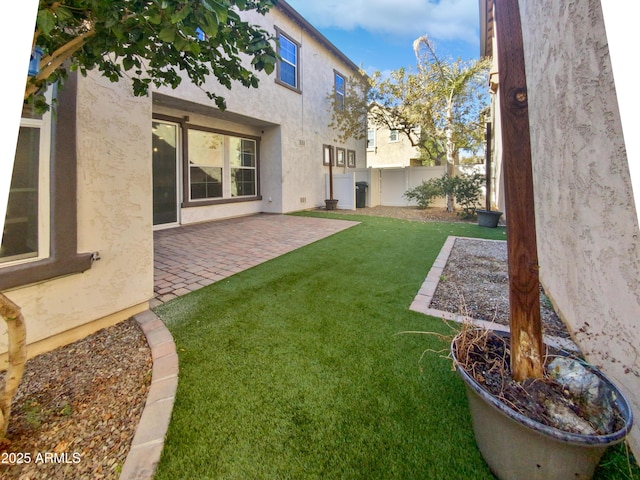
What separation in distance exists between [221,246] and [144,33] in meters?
4.54

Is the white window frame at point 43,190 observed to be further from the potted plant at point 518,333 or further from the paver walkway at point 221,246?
the potted plant at point 518,333

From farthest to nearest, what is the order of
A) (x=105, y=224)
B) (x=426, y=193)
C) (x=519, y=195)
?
(x=426, y=193), (x=105, y=224), (x=519, y=195)

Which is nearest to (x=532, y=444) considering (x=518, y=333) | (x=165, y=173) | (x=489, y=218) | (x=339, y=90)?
(x=518, y=333)

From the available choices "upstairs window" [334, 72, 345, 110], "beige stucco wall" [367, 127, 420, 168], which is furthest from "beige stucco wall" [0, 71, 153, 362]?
"beige stucco wall" [367, 127, 420, 168]

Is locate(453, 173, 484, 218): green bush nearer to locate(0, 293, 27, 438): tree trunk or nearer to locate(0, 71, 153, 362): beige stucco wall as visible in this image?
locate(0, 71, 153, 362): beige stucco wall

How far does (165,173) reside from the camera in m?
7.45

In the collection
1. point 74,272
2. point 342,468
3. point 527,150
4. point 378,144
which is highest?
point 378,144

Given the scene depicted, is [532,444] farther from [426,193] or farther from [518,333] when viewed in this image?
[426,193]

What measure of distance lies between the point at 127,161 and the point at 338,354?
2.43 m

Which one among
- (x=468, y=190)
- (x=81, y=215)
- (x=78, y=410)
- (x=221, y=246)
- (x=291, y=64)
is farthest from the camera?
(x=291, y=64)

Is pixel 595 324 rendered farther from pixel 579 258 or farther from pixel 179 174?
pixel 179 174

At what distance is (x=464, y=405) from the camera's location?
1758mm

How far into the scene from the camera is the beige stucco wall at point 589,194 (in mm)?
1495

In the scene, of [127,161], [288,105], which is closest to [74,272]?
[127,161]
